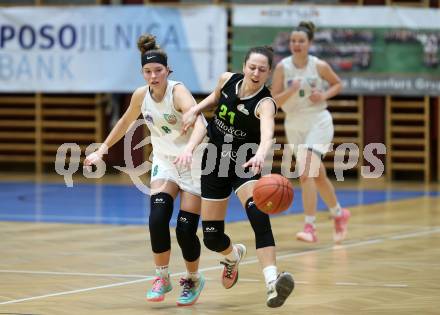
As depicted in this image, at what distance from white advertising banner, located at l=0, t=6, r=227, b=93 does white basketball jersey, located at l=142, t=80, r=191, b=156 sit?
8757 millimetres

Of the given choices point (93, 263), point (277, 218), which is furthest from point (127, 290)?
point (277, 218)

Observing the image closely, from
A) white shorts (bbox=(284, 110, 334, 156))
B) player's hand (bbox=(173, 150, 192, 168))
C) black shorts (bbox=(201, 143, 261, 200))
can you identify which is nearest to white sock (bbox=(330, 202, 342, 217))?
white shorts (bbox=(284, 110, 334, 156))

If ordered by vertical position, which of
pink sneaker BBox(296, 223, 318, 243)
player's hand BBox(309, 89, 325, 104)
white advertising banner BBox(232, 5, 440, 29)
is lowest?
pink sneaker BBox(296, 223, 318, 243)

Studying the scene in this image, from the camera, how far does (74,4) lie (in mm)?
17234

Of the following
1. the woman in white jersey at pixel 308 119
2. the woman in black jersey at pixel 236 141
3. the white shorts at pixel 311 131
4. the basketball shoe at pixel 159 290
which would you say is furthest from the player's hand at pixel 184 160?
the white shorts at pixel 311 131

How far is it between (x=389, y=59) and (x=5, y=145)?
22.3ft

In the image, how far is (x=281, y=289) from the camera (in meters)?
5.64

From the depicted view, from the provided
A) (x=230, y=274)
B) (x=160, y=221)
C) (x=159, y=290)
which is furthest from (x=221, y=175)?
(x=159, y=290)

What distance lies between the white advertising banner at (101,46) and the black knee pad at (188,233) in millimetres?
9043

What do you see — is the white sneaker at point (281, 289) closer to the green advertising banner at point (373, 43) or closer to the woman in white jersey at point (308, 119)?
the woman in white jersey at point (308, 119)

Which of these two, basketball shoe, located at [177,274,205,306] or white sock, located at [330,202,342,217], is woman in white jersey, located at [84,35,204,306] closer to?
basketball shoe, located at [177,274,205,306]

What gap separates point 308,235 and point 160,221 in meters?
3.36

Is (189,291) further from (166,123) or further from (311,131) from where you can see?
(311,131)

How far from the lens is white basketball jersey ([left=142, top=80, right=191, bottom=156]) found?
6441 mm
